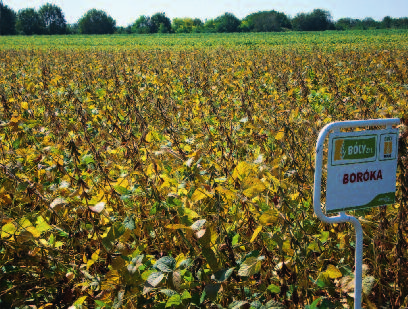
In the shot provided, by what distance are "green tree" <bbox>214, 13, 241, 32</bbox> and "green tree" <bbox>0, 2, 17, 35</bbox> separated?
3650cm

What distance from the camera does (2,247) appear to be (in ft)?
6.11

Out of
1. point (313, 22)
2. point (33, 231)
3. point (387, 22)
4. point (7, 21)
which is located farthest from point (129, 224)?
point (387, 22)

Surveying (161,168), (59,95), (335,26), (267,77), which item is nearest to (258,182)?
(161,168)

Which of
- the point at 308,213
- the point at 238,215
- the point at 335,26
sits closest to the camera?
the point at 238,215

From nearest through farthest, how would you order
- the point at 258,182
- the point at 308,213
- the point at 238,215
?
the point at 258,182 < the point at 238,215 < the point at 308,213

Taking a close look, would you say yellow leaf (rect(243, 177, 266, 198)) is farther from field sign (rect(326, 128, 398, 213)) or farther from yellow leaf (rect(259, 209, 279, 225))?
field sign (rect(326, 128, 398, 213))

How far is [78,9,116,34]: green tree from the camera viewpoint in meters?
84.6

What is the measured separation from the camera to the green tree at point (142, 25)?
84.8 metres

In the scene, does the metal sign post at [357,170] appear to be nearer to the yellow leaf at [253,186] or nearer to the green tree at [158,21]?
the yellow leaf at [253,186]

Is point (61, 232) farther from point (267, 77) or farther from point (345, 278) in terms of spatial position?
point (267, 77)

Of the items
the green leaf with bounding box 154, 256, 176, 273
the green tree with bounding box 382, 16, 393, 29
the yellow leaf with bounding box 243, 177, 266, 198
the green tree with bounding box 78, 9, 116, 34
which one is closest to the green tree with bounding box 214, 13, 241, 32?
the green tree with bounding box 78, 9, 116, 34

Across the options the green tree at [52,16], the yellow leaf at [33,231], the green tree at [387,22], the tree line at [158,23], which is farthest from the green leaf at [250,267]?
the green tree at [52,16]

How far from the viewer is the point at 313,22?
76.6m

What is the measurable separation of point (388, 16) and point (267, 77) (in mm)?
92553
